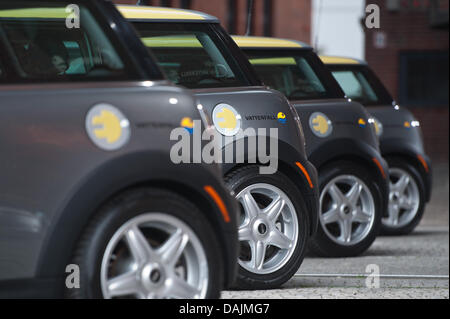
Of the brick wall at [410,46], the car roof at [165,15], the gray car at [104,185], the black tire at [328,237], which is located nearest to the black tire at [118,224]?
the gray car at [104,185]

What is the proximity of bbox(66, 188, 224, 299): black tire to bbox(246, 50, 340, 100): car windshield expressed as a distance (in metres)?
4.64

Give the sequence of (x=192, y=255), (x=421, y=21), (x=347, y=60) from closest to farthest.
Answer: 1. (x=192, y=255)
2. (x=347, y=60)
3. (x=421, y=21)

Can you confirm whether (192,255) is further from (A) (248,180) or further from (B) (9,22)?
(A) (248,180)

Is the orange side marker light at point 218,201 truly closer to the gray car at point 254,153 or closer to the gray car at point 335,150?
the gray car at point 254,153

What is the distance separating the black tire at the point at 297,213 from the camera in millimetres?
6910

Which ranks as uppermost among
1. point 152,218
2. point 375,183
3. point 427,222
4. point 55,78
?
point 55,78

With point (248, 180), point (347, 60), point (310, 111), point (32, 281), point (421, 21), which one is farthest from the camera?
point (421, 21)

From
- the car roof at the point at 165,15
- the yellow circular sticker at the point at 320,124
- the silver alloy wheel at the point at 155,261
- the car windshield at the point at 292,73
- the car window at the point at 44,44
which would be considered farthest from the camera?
the car windshield at the point at 292,73

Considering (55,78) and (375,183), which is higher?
(55,78)

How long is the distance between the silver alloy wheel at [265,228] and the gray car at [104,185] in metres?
2.11

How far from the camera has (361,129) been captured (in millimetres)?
9336

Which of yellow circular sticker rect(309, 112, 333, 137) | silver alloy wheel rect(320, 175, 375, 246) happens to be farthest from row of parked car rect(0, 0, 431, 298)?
silver alloy wheel rect(320, 175, 375, 246)
